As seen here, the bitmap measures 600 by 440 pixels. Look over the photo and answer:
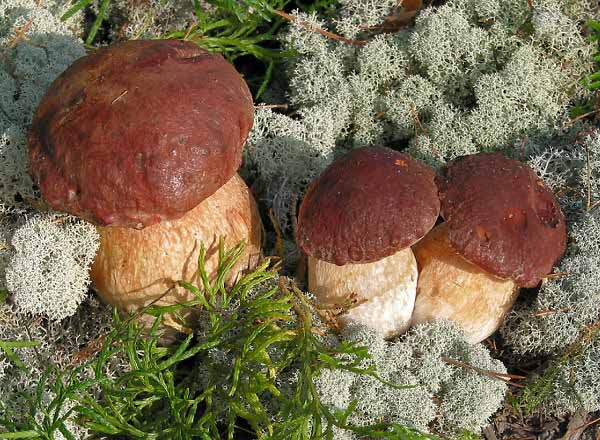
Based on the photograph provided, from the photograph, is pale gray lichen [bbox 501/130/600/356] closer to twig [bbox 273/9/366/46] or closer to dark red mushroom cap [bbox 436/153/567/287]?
dark red mushroom cap [bbox 436/153/567/287]

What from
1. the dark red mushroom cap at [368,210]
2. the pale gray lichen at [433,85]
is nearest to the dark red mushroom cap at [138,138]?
the dark red mushroom cap at [368,210]

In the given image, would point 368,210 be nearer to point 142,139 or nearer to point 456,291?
point 456,291

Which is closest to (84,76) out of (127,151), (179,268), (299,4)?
(127,151)

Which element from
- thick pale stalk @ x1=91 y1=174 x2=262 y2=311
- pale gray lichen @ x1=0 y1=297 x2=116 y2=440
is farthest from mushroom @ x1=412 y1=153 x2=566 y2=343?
pale gray lichen @ x1=0 y1=297 x2=116 y2=440

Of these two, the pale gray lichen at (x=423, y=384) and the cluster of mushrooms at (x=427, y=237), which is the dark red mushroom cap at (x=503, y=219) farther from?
the pale gray lichen at (x=423, y=384)

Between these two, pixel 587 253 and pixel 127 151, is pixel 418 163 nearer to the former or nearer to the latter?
pixel 587 253

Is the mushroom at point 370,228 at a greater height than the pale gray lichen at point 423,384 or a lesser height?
greater

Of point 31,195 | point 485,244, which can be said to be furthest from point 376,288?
point 31,195
